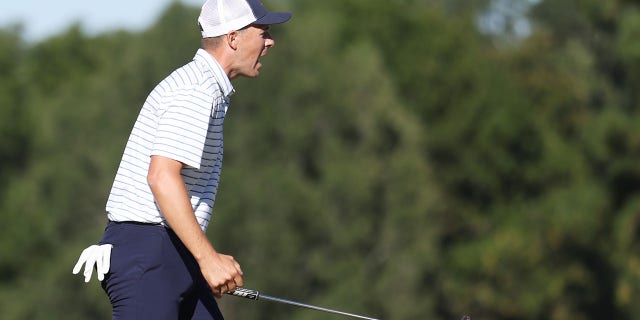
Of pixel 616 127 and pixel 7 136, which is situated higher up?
pixel 616 127

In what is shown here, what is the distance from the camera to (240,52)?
610cm

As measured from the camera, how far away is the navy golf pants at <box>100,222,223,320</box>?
5.70m

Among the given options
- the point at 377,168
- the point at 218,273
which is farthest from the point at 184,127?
the point at 377,168

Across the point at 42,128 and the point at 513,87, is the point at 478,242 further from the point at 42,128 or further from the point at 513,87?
the point at 42,128

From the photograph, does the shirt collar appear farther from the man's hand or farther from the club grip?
the club grip

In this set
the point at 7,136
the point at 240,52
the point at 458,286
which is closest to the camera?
the point at 240,52

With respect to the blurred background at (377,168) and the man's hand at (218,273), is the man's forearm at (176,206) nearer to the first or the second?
the man's hand at (218,273)

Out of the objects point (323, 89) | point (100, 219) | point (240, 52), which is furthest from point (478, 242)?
point (240, 52)

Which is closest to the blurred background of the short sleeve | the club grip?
the club grip

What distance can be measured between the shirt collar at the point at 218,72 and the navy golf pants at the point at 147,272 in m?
0.62

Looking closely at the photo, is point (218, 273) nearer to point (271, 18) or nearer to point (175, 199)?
point (175, 199)

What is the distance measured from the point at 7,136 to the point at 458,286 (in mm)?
15802

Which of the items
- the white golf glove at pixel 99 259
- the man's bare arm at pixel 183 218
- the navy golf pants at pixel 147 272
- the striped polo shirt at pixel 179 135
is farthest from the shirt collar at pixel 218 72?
the white golf glove at pixel 99 259

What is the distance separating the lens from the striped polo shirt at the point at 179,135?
5637 millimetres
